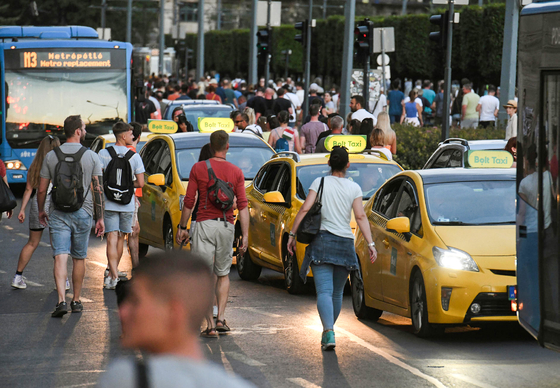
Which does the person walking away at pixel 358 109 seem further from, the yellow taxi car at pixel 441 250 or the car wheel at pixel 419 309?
the car wheel at pixel 419 309

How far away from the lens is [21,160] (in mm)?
20844

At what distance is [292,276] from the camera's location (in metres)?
11.0

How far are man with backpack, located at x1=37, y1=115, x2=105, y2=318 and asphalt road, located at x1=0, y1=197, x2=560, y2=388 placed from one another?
18.2 inches

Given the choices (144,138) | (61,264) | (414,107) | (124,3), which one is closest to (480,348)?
(61,264)

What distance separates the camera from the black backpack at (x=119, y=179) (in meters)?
10.8

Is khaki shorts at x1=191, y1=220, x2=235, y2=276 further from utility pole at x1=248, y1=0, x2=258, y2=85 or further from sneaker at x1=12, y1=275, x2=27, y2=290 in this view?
utility pole at x1=248, y1=0, x2=258, y2=85

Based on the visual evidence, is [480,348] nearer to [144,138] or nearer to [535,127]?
[535,127]

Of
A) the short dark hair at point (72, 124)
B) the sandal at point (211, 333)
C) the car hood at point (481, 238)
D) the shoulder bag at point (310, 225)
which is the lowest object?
the sandal at point (211, 333)

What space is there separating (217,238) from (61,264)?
1635 mm

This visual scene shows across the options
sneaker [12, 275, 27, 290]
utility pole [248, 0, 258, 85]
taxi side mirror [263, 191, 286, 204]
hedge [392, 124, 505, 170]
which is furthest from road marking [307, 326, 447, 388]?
utility pole [248, 0, 258, 85]

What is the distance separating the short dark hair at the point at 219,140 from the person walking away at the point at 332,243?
913 millimetres

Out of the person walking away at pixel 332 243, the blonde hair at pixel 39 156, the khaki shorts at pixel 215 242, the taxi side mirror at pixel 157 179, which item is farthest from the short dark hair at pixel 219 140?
the taxi side mirror at pixel 157 179

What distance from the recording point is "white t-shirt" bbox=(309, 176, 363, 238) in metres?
8.14

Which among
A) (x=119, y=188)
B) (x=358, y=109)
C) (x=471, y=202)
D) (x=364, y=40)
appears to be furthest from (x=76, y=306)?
(x=364, y=40)
